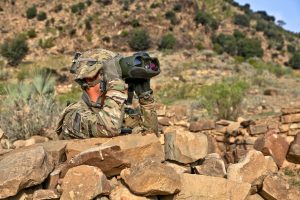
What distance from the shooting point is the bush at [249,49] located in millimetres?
36938

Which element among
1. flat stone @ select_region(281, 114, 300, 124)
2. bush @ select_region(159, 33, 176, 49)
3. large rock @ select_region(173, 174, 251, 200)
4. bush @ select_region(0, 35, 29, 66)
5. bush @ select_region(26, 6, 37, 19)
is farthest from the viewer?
bush @ select_region(26, 6, 37, 19)

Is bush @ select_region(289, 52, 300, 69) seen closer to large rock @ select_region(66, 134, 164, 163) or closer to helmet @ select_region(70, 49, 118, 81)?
helmet @ select_region(70, 49, 118, 81)

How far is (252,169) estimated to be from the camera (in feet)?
10.7

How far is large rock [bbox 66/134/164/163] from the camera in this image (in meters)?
2.99

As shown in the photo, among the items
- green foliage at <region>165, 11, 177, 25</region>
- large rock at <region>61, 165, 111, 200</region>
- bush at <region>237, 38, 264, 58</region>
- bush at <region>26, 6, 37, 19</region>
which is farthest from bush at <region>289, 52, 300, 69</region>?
large rock at <region>61, 165, 111, 200</region>

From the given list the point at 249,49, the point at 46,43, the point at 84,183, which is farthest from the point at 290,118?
the point at 249,49

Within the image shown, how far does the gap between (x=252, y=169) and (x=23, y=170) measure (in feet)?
5.20

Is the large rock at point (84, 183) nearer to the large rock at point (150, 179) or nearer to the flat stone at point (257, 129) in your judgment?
the large rock at point (150, 179)

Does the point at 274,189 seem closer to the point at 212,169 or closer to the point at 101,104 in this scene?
the point at 212,169

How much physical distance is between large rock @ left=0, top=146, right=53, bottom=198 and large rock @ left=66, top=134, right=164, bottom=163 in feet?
A: 0.96

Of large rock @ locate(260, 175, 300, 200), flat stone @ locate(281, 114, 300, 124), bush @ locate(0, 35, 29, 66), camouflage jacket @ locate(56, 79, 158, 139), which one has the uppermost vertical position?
camouflage jacket @ locate(56, 79, 158, 139)

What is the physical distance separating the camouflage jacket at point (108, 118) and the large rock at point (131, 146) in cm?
11

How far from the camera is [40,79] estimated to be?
32.6 feet

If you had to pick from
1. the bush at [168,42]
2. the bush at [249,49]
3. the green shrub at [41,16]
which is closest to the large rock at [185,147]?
the bush at [168,42]
